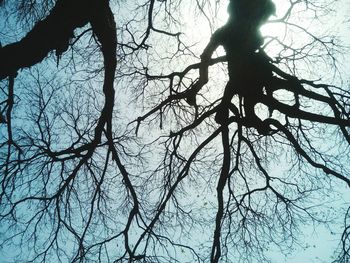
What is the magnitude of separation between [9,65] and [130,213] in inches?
158

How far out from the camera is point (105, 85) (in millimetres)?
6266

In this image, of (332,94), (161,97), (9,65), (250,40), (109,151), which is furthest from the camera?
(161,97)

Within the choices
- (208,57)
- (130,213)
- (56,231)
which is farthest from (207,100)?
(56,231)

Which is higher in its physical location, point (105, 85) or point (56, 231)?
point (105, 85)

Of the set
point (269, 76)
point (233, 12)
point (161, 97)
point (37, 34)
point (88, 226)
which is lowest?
point (88, 226)

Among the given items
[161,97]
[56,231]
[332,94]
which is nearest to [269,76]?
[332,94]

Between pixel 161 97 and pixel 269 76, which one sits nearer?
pixel 269 76

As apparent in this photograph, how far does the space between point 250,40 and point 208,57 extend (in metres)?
0.97

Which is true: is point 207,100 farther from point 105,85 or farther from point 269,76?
point 105,85

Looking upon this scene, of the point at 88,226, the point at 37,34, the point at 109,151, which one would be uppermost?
the point at 37,34

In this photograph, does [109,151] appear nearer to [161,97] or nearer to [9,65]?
[161,97]

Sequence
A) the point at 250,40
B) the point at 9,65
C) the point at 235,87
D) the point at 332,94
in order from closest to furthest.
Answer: the point at 9,65 < the point at 250,40 < the point at 235,87 < the point at 332,94

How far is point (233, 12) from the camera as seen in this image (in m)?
5.28

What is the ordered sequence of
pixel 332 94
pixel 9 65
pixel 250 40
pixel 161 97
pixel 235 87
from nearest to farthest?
pixel 9 65, pixel 250 40, pixel 235 87, pixel 332 94, pixel 161 97
